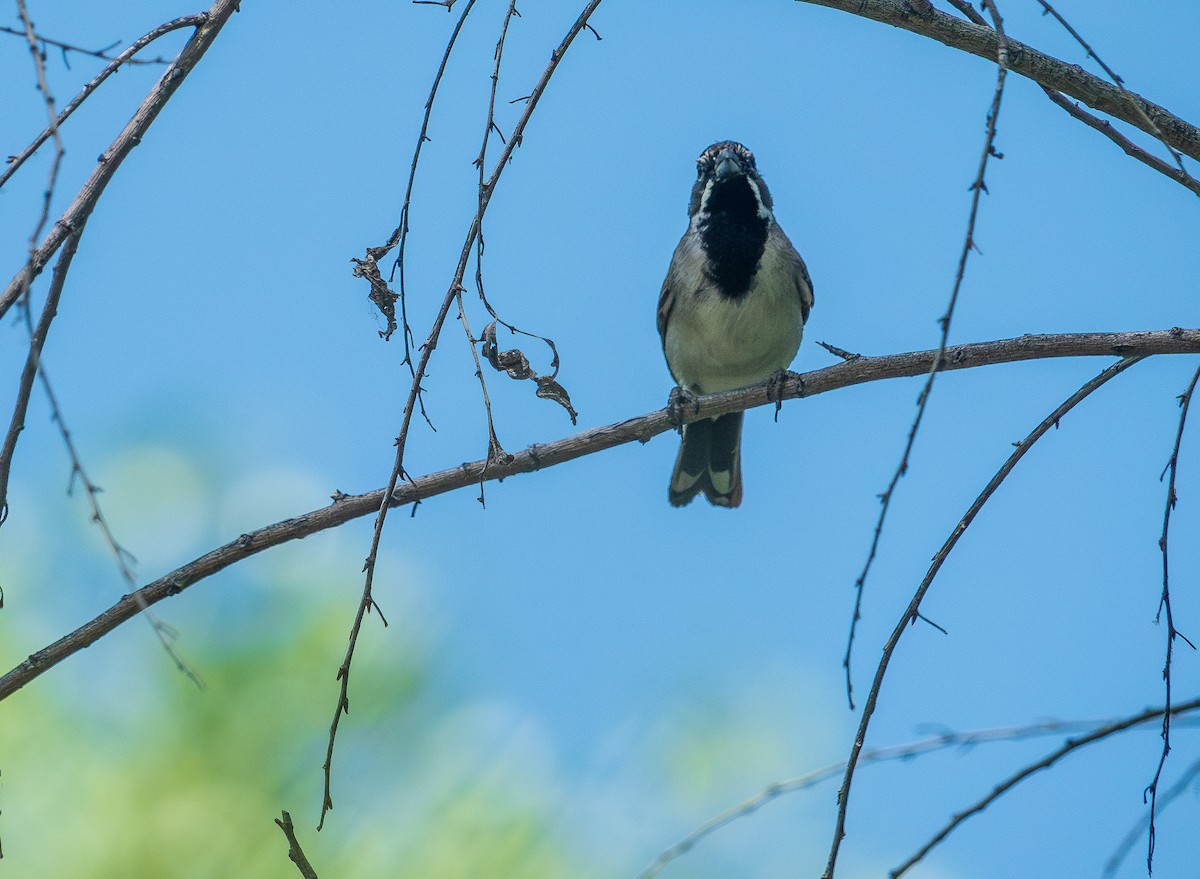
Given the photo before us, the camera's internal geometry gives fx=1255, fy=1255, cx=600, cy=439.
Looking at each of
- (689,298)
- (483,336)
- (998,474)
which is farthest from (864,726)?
(689,298)

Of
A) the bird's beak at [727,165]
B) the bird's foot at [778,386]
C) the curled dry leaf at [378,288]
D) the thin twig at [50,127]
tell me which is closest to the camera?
the thin twig at [50,127]

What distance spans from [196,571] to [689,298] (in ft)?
10.6

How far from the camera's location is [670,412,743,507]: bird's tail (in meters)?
6.40

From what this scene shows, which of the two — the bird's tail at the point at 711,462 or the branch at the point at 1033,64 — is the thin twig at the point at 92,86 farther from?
the bird's tail at the point at 711,462

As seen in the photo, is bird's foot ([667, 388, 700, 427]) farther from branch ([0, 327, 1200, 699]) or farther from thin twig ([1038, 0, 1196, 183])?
thin twig ([1038, 0, 1196, 183])

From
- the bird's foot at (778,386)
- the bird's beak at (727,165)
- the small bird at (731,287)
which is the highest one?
the bird's beak at (727,165)

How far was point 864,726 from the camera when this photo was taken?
88.5 inches

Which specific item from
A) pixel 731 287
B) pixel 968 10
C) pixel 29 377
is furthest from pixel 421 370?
pixel 731 287

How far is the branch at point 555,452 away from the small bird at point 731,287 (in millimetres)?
1517

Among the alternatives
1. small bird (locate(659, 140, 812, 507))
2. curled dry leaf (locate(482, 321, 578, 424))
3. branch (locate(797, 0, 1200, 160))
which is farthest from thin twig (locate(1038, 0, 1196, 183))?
small bird (locate(659, 140, 812, 507))

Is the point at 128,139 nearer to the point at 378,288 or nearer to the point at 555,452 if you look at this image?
the point at 378,288

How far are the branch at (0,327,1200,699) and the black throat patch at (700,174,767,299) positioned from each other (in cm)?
157

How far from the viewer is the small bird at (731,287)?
5805 millimetres

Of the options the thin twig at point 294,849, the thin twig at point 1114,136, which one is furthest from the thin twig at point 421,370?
the thin twig at point 1114,136
